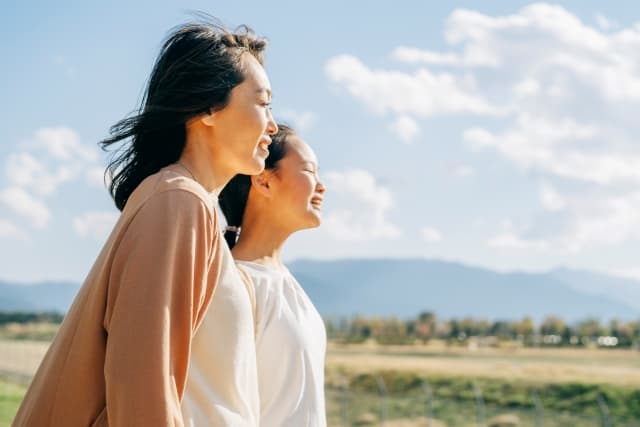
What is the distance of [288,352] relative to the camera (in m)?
2.82

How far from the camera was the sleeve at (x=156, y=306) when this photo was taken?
1647 millimetres

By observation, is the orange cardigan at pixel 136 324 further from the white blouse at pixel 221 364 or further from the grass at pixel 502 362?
the grass at pixel 502 362

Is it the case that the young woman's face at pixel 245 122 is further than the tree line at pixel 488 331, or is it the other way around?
the tree line at pixel 488 331

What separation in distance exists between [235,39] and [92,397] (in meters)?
0.80

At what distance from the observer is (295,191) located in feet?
10.3

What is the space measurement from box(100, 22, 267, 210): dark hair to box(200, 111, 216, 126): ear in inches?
0.4

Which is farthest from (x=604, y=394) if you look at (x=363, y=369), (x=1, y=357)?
(x=1, y=357)

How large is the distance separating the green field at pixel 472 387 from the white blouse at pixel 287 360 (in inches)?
793

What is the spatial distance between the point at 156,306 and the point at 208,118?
1.50 ft

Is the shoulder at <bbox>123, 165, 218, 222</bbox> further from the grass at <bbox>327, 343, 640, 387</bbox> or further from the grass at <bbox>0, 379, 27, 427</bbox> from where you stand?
the grass at <bbox>327, 343, 640, 387</bbox>

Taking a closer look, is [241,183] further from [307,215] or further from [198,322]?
[198,322]

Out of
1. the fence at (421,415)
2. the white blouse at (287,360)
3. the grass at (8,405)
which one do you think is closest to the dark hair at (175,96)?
the white blouse at (287,360)

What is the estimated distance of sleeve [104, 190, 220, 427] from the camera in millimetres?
1647

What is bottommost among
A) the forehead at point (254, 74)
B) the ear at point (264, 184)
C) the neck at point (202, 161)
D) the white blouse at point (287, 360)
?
the white blouse at point (287, 360)
